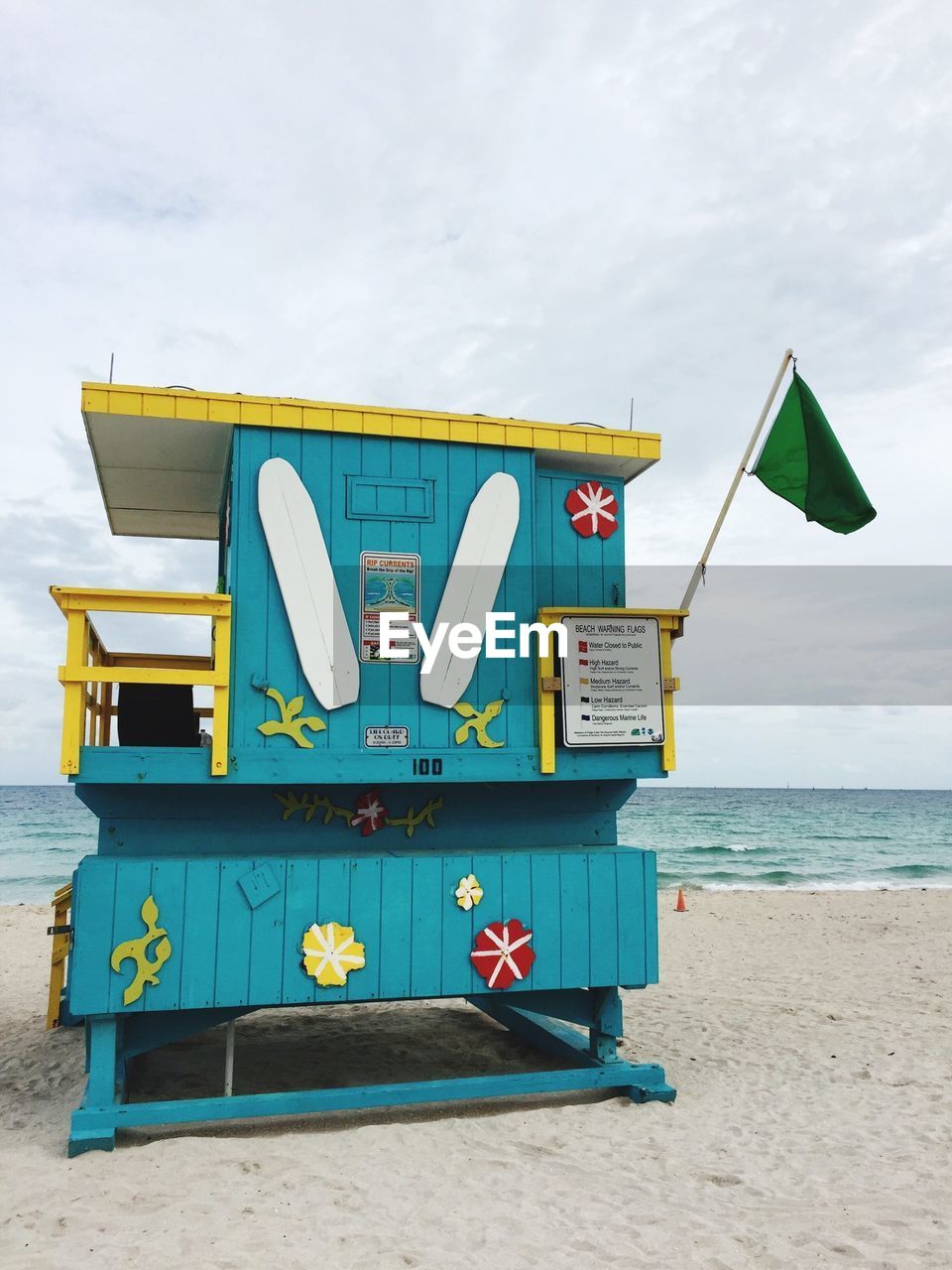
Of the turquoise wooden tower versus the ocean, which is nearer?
the turquoise wooden tower

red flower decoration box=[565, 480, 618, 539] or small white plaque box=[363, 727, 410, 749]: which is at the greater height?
red flower decoration box=[565, 480, 618, 539]

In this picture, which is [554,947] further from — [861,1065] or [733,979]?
[733,979]

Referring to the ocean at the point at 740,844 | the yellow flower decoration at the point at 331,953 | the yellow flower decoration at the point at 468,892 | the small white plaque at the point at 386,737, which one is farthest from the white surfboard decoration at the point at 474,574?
the ocean at the point at 740,844

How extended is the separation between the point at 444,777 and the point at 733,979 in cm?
743

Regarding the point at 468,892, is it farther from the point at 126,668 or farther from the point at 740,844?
the point at 740,844

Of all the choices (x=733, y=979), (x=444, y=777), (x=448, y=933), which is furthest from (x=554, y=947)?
(x=733, y=979)

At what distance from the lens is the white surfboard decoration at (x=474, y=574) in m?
6.84

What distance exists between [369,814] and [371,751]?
0.63m

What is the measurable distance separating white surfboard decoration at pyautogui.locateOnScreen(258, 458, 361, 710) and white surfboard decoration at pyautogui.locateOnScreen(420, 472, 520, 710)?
Answer: 22.0 inches

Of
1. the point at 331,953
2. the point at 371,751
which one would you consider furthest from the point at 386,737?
the point at 331,953

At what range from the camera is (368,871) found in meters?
6.51

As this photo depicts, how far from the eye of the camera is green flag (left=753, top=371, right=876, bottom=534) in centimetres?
746

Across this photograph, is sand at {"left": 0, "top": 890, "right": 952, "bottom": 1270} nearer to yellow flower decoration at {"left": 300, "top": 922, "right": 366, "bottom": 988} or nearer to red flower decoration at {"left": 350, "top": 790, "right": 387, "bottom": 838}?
A: yellow flower decoration at {"left": 300, "top": 922, "right": 366, "bottom": 988}

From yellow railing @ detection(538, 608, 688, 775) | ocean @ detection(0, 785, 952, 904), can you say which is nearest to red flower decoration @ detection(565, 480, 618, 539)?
yellow railing @ detection(538, 608, 688, 775)
